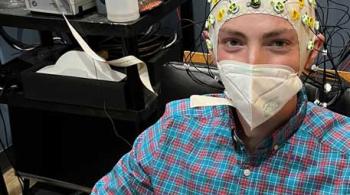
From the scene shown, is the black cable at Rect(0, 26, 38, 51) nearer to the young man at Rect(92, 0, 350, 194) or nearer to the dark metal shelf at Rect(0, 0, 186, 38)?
the dark metal shelf at Rect(0, 0, 186, 38)

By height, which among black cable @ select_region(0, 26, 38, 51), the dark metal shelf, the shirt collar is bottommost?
black cable @ select_region(0, 26, 38, 51)

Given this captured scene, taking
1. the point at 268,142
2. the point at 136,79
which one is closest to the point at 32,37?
the point at 136,79

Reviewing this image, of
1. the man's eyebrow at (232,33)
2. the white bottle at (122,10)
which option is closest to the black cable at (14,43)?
the white bottle at (122,10)

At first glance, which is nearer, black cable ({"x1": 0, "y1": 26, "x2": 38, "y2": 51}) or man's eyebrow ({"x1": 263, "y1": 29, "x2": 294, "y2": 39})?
man's eyebrow ({"x1": 263, "y1": 29, "x2": 294, "y2": 39})

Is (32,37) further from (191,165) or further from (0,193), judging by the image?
(191,165)

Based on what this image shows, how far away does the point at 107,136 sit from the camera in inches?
91.5

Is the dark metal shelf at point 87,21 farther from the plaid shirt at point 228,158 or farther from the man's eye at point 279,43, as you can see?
the man's eye at point 279,43

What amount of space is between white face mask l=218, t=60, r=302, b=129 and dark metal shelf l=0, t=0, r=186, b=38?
680 mm

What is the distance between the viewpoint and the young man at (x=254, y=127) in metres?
1.03

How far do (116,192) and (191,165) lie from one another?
0.59ft

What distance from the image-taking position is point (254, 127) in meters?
1.06

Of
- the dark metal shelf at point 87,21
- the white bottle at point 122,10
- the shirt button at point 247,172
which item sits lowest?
the shirt button at point 247,172

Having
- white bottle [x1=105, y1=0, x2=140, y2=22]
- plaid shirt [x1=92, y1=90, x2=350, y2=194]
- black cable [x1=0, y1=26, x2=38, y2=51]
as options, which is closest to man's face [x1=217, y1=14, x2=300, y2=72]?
plaid shirt [x1=92, y1=90, x2=350, y2=194]

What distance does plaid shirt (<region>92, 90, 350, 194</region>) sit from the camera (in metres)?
1.06
